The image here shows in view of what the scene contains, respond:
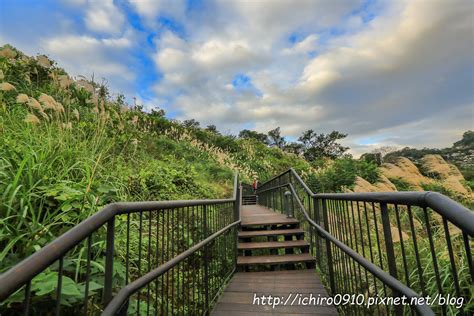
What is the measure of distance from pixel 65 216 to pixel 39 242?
0.24m

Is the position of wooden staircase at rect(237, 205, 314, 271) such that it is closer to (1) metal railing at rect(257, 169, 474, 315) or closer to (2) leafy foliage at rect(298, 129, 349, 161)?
(1) metal railing at rect(257, 169, 474, 315)

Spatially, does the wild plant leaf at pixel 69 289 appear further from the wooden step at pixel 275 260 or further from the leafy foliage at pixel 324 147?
the leafy foliage at pixel 324 147

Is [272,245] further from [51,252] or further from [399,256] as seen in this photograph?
[51,252]

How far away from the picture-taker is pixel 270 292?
3275 mm

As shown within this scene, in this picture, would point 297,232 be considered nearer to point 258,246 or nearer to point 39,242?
point 258,246

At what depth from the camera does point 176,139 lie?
49.0ft

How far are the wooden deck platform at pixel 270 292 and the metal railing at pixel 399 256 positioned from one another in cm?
27

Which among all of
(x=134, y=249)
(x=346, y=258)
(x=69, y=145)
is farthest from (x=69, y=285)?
(x=346, y=258)

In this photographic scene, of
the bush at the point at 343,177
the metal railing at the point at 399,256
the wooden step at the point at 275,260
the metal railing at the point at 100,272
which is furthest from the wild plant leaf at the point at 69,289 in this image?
the bush at the point at 343,177

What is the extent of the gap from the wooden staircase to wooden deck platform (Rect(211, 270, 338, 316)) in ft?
0.84

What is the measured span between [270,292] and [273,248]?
1583 mm

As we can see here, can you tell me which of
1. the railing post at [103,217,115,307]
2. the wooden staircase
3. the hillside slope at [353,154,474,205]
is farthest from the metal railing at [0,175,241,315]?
the hillside slope at [353,154,474,205]

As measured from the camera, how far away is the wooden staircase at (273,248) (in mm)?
4336

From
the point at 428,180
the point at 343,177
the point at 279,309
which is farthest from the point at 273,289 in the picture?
A: the point at 343,177
